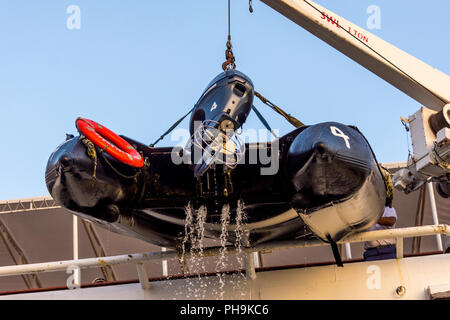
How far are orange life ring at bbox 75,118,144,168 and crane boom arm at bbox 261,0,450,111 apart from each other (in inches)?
201

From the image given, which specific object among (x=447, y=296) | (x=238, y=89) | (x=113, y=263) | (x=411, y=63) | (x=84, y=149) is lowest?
(x=447, y=296)

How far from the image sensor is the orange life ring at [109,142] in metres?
5.68

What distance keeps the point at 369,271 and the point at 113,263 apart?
251 centimetres

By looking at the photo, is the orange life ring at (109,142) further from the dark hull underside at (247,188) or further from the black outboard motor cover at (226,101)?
the black outboard motor cover at (226,101)

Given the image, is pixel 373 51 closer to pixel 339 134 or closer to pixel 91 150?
pixel 339 134

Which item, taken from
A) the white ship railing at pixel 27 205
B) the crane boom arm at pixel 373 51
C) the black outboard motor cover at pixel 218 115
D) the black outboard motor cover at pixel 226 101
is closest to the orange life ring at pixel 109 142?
the black outboard motor cover at pixel 218 115

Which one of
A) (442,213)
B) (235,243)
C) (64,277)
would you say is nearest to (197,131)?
(235,243)

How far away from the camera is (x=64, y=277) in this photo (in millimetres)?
13359

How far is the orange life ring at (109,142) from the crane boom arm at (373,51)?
5.11 metres

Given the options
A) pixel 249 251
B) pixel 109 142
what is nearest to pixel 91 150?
pixel 109 142

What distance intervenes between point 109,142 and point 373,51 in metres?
5.63

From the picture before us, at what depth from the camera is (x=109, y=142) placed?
19.1ft

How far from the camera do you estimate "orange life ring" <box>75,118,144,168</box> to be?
568cm

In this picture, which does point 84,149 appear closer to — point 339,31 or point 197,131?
point 197,131
